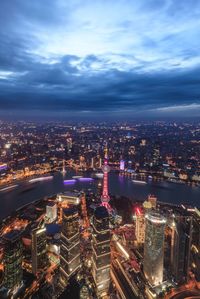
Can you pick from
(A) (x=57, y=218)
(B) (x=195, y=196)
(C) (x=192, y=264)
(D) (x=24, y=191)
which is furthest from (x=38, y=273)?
(B) (x=195, y=196)

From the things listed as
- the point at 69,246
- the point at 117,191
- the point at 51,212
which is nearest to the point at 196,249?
the point at 69,246

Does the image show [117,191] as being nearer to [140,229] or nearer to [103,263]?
[140,229]

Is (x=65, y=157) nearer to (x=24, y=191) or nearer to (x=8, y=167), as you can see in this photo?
(x=8, y=167)

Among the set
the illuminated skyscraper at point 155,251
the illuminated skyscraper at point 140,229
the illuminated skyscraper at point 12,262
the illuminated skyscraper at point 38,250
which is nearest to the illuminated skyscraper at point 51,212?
the illuminated skyscraper at point 38,250

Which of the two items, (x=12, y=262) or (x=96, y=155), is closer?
(x=12, y=262)

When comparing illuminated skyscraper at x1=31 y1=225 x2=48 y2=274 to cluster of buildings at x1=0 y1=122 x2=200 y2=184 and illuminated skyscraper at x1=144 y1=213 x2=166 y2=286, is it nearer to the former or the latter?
illuminated skyscraper at x1=144 y1=213 x2=166 y2=286

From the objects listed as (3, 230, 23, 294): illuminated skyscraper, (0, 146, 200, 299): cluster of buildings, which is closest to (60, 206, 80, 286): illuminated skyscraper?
(0, 146, 200, 299): cluster of buildings
